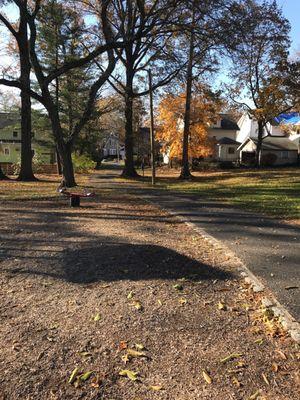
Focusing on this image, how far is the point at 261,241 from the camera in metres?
8.43

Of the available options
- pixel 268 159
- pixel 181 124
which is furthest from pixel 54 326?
pixel 268 159

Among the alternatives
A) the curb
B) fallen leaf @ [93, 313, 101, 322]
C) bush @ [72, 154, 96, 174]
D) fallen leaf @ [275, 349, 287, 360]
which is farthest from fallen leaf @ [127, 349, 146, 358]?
bush @ [72, 154, 96, 174]

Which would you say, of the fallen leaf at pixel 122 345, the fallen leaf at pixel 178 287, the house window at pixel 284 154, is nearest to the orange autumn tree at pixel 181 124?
the house window at pixel 284 154

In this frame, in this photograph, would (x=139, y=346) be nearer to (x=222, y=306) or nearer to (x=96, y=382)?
(x=96, y=382)

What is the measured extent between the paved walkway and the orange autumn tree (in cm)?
2786

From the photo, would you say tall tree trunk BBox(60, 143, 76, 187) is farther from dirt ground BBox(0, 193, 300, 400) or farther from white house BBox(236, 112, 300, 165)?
white house BBox(236, 112, 300, 165)

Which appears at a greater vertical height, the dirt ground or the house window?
the house window

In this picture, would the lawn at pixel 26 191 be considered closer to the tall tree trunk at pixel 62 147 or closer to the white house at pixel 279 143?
the tall tree trunk at pixel 62 147

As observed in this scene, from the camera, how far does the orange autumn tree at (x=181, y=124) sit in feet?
134

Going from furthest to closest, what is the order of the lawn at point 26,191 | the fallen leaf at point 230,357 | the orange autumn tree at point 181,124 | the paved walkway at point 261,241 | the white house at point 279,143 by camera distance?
the white house at point 279,143 → the orange autumn tree at point 181,124 → the lawn at point 26,191 → the paved walkway at point 261,241 → the fallen leaf at point 230,357

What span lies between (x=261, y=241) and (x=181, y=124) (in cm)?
3772

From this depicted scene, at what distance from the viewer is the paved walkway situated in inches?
220

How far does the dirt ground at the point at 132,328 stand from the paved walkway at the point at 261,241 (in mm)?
429

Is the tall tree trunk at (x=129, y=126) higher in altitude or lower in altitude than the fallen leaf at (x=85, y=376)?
higher
